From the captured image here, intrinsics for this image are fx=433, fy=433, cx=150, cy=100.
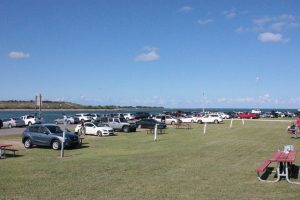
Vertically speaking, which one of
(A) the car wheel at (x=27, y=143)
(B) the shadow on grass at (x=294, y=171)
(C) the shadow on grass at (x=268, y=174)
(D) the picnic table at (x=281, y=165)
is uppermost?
(D) the picnic table at (x=281, y=165)

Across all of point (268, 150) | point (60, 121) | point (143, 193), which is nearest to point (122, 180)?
point (143, 193)

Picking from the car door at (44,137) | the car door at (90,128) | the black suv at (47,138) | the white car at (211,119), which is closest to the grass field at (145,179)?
the black suv at (47,138)

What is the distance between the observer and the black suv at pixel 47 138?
2744 centimetres

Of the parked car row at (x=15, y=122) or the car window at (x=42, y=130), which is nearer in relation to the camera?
the car window at (x=42, y=130)

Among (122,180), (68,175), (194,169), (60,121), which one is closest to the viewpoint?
(122,180)

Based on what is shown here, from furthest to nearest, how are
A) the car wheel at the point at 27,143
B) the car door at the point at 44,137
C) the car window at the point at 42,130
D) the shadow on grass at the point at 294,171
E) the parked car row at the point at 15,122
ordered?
1. the parked car row at the point at 15,122
2. the car window at the point at 42,130
3. the car wheel at the point at 27,143
4. the car door at the point at 44,137
5. the shadow on grass at the point at 294,171

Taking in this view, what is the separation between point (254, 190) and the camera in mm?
12086

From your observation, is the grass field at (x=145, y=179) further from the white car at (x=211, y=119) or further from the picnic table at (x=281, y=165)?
the white car at (x=211, y=119)

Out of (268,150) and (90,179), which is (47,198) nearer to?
(90,179)

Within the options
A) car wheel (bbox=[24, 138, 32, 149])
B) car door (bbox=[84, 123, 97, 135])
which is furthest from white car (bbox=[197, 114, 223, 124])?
car wheel (bbox=[24, 138, 32, 149])

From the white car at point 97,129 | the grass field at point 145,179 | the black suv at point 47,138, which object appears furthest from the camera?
the white car at point 97,129

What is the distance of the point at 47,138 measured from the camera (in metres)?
27.8

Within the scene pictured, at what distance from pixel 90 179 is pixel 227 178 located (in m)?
4.40

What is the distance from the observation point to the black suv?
90.0 feet
